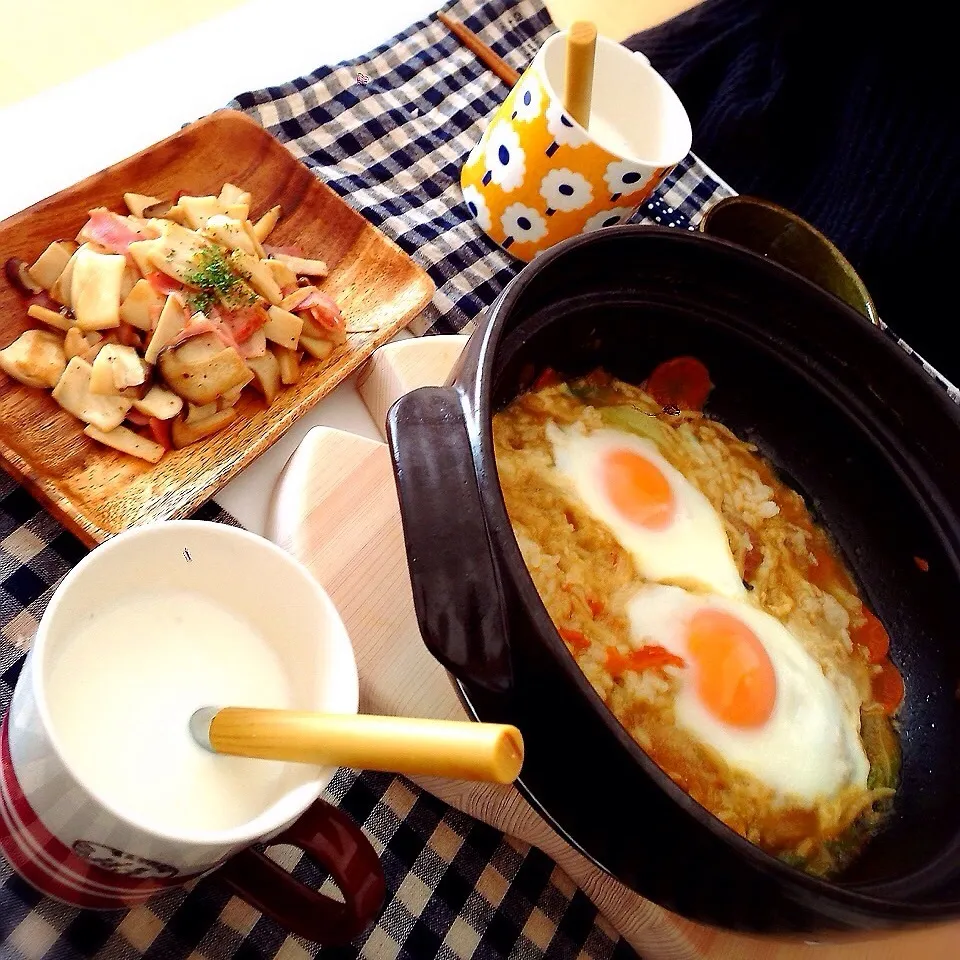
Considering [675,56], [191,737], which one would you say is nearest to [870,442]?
[191,737]

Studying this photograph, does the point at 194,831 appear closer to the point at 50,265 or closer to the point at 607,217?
the point at 50,265

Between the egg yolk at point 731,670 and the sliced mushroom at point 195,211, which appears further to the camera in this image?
the sliced mushroom at point 195,211

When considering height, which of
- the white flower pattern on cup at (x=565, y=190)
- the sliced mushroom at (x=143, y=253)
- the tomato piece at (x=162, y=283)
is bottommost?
the white flower pattern on cup at (x=565, y=190)

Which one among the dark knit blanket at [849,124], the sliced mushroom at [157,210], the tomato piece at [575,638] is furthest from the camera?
the dark knit blanket at [849,124]

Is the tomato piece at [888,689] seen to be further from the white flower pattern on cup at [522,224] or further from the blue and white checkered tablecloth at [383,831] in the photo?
the white flower pattern on cup at [522,224]

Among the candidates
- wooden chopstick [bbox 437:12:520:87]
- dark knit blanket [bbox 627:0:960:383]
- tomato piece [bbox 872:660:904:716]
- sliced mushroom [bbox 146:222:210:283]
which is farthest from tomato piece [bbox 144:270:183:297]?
dark knit blanket [bbox 627:0:960:383]

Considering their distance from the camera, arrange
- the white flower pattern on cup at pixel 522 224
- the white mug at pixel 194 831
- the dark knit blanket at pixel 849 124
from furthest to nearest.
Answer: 1. the dark knit blanket at pixel 849 124
2. the white flower pattern on cup at pixel 522 224
3. the white mug at pixel 194 831

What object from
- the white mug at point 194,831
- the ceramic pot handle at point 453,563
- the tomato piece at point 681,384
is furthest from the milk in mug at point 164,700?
the tomato piece at point 681,384

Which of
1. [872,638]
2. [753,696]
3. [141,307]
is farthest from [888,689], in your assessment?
[141,307]
